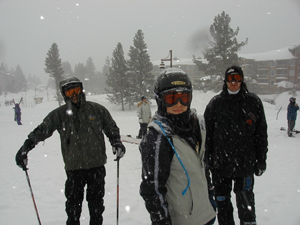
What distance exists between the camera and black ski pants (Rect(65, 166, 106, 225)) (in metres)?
2.99

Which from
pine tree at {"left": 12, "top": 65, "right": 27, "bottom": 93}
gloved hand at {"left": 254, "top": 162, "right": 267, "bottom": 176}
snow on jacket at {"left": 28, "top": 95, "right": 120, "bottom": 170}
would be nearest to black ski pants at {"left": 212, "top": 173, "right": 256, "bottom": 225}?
gloved hand at {"left": 254, "top": 162, "right": 267, "bottom": 176}

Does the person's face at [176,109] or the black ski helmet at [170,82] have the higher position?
the black ski helmet at [170,82]

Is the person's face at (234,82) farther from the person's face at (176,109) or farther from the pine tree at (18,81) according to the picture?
the pine tree at (18,81)

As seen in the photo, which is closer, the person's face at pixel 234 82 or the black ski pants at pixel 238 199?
the black ski pants at pixel 238 199

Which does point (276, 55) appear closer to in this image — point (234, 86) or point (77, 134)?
point (234, 86)

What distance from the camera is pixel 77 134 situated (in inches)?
122

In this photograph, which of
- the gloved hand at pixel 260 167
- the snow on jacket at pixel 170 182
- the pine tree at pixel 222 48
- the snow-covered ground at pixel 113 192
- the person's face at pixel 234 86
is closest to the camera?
the snow on jacket at pixel 170 182

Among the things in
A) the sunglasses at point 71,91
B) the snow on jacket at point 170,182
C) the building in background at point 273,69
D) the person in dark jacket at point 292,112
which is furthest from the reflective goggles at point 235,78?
the building in background at point 273,69

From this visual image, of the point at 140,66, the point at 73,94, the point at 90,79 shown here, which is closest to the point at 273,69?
the point at 140,66

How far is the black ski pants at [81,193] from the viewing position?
9.80 feet

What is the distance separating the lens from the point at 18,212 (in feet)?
13.5

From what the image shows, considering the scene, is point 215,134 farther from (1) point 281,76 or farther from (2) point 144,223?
(1) point 281,76

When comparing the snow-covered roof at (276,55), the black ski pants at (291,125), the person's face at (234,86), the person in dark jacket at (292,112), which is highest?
the snow-covered roof at (276,55)

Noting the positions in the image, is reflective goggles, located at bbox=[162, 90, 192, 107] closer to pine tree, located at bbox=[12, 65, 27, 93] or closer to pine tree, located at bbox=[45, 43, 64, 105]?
pine tree, located at bbox=[45, 43, 64, 105]
